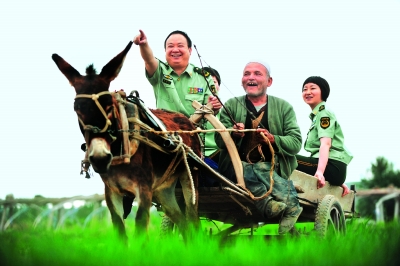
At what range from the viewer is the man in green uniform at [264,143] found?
6.38 meters

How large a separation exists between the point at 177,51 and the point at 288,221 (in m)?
2.14

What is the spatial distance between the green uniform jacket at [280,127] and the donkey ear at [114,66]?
1683 millimetres

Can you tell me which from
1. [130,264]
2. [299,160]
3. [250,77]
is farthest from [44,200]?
[130,264]

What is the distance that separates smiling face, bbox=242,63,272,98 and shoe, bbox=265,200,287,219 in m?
1.11

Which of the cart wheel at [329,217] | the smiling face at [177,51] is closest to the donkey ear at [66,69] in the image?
the smiling face at [177,51]

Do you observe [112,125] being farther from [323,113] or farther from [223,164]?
[323,113]

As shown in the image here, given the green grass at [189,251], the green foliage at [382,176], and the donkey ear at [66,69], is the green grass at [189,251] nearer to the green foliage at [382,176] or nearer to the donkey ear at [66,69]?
the donkey ear at [66,69]

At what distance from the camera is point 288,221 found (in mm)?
6457

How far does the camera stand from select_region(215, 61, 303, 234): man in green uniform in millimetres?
6379

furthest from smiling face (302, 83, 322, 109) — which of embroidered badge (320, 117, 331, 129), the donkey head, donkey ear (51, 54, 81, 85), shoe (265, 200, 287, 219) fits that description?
donkey ear (51, 54, 81, 85)

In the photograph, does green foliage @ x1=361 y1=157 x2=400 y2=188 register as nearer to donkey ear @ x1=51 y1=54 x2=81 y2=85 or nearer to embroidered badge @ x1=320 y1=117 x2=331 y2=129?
embroidered badge @ x1=320 y1=117 x2=331 y2=129

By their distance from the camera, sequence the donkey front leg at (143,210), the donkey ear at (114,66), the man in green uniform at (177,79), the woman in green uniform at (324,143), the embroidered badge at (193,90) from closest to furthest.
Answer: the donkey ear at (114,66) → the donkey front leg at (143,210) → the man in green uniform at (177,79) → the embroidered badge at (193,90) → the woman in green uniform at (324,143)

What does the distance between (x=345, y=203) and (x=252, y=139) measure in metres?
2.37

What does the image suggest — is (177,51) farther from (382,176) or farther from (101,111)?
(382,176)
